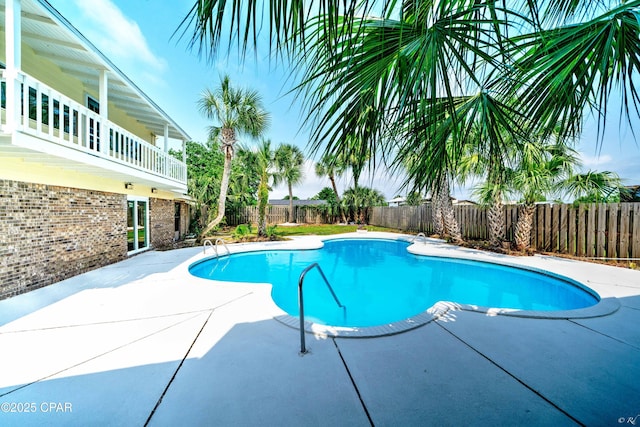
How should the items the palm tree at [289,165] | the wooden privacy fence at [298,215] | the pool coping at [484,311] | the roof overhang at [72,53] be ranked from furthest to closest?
the wooden privacy fence at [298,215] < the palm tree at [289,165] < the roof overhang at [72,53] < the pool coping at [484,311]

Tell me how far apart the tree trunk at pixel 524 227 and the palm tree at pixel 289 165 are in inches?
655

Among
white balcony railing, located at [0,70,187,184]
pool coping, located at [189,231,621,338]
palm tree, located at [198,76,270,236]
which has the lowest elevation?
pool coping, located at [189,231,621,338]

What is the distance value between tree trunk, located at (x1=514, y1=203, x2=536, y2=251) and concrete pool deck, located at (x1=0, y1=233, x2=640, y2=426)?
5.38 meters

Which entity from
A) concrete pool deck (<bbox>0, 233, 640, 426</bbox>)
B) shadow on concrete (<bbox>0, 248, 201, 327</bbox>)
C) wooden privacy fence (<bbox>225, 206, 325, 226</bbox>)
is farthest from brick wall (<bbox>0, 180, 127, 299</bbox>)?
wooden privacy fence (<bbox>225, 206, 325, 226</bbox>)

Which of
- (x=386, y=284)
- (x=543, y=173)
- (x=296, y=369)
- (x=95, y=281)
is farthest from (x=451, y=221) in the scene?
(x=95, y=281)

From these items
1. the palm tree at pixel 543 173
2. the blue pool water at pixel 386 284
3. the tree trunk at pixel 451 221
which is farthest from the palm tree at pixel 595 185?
the tree trunk at pixel 451 221

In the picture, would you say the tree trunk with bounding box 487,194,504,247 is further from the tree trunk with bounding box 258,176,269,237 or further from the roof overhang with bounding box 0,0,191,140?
the roof overhang with bounding box 0,0,191,140

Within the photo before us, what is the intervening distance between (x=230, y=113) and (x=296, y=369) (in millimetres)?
11092

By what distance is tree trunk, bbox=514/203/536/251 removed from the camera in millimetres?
8451

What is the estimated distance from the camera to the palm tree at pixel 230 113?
10633 mm

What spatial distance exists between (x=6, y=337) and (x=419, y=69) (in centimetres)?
531

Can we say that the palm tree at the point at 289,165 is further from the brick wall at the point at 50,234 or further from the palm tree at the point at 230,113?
the brick wall at the point at 50,234

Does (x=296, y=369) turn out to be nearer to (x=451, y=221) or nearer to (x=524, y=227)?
(x=524, y=227)

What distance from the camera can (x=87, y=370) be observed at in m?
2.40
